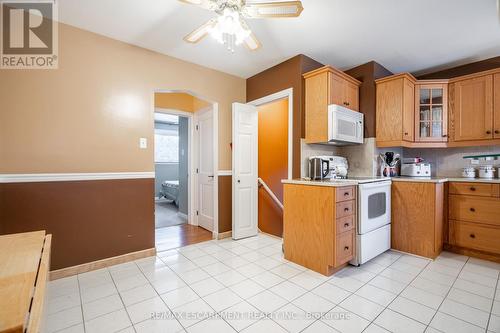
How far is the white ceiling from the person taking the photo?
2.08 meters

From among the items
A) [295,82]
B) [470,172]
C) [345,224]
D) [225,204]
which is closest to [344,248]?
[345,224]

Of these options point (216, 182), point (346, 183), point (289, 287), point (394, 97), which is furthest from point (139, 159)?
point (394, 97)

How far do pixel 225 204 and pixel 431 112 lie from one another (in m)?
3.25

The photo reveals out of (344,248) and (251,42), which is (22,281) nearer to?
(251,42)

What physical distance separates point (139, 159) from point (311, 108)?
7.24 ft

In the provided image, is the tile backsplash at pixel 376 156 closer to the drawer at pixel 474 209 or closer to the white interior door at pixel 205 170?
the drawer at pixel 474 209

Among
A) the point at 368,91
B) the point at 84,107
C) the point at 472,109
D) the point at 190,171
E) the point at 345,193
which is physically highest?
the point at 368,91

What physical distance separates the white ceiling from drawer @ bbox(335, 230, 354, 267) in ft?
7.04

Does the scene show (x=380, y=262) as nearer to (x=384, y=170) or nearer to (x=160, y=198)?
(x=384, y=170)

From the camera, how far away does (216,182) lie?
3.52 metres

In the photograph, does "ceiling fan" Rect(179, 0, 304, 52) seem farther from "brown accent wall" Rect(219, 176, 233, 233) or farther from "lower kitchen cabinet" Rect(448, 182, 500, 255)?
"lower kitchen cabinet" Rect(448, 182, 500, 255)

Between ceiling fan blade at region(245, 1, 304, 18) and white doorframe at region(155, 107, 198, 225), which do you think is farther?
white doorframe at region(155, 107, 198, 225)

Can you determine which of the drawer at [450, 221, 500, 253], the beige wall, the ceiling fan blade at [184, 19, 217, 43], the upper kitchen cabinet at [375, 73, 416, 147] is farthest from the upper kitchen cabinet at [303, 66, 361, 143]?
the drawer at [450, 221, 500, 253]

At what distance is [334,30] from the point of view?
243 centimetres
